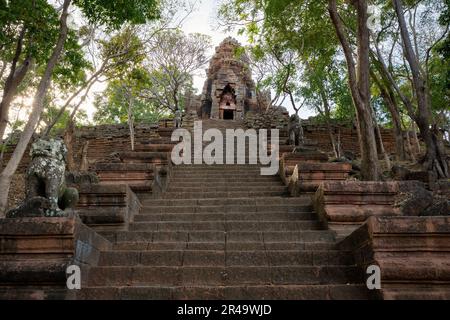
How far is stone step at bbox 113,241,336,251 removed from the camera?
4605mm

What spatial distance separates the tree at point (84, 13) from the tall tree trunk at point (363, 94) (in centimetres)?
426

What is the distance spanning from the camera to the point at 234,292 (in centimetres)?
359

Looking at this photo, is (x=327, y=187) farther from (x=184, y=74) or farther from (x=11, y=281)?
(x=184, y=74)

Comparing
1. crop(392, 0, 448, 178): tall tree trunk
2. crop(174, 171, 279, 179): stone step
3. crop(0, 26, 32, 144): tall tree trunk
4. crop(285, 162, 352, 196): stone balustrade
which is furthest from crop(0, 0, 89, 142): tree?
crop(392, 0, 448, 178): tall tree trunk

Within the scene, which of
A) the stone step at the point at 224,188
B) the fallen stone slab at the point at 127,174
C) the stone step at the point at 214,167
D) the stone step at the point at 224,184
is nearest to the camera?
the fallen stone slab at the point at 127,174

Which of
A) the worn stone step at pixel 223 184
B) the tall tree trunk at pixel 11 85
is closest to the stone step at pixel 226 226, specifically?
the worn stone step at pixel 223 184

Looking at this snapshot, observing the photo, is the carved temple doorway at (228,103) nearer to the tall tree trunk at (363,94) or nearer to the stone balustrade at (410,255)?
the tall tree trunk at (363,94)

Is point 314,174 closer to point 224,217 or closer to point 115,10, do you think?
point 224,217

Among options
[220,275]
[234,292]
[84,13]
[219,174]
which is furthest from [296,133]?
[234,292]

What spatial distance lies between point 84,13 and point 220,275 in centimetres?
718

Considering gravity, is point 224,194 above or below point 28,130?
below

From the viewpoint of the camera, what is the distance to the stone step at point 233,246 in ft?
15.1
